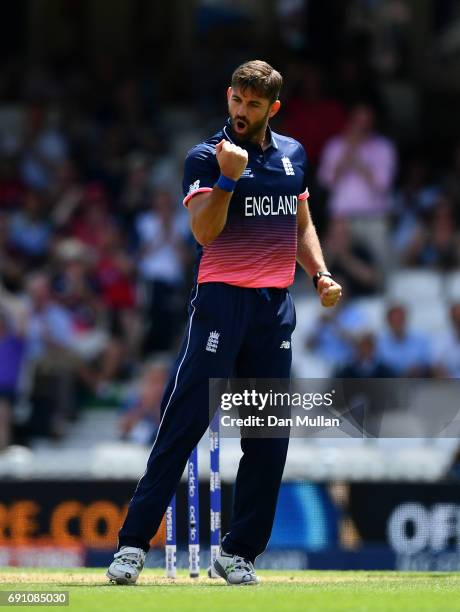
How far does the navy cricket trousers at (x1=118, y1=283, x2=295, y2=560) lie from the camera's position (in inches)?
259

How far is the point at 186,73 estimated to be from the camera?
687 inches

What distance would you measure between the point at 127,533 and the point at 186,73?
11406 mm

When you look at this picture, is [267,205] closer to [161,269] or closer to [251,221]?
[251,221]

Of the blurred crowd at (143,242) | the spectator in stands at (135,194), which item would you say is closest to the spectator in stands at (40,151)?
the blurred crowd at (143,242)

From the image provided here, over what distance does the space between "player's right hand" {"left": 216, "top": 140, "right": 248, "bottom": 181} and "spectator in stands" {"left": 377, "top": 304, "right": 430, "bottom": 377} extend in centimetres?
700

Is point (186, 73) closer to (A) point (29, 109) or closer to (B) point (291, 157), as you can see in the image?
(A) point (29, 109)

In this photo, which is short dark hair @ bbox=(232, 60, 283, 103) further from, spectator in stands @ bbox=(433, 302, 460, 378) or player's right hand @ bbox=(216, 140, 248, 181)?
spectator in stands @ bbox=(433, 302, 460, 378)

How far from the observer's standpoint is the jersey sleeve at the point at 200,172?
6.54 metres

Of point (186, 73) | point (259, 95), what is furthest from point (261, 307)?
point (186, 73)

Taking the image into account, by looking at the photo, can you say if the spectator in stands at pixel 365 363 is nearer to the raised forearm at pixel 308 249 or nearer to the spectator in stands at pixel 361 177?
the spectator in stands at pixel 361 177

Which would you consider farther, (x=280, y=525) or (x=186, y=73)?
(x=186, y=73)

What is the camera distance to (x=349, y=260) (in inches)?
558

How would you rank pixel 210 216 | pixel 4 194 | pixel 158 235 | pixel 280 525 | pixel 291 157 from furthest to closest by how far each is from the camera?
pixel 4 194 → pixel 158 235 → pixel 280 525 → pixel 291 157 → pixel 210 216

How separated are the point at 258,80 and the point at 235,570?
2062 mm
